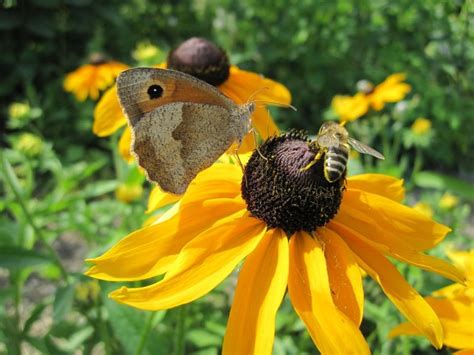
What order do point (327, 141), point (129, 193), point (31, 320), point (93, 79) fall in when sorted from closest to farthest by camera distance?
point (327, 141) < point (31, 320) < point (129, 193) < point (93, 79)

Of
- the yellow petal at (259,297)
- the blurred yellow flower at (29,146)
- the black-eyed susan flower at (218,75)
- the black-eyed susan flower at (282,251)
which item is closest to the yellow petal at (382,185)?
the black-eyed susan flower at (282,251)

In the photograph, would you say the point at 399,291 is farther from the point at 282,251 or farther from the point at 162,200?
the point at 162,200

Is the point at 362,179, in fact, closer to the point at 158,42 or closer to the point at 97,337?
the point at 97,337

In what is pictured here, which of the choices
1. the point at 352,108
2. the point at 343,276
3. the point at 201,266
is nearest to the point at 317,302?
the point at 343,276

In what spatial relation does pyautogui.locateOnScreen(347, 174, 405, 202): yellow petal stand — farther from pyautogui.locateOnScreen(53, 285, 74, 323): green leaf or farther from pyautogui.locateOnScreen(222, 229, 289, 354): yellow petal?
pyautogui.locateOnScreen(53, 285, 74, 323): green leaf

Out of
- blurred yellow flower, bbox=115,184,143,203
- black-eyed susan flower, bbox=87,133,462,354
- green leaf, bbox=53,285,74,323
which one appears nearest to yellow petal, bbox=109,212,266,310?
black-eyed susan flower, bbox=87,133,462,354

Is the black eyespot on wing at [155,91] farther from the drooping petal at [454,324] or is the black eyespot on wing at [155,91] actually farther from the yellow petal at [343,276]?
the drooping petal at [454,324]
